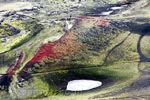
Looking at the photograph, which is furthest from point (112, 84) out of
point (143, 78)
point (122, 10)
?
point (122, 10)

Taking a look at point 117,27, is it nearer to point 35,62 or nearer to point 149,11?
point 149,11

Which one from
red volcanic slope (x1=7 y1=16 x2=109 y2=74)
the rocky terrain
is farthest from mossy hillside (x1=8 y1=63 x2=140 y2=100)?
red volcanic slope (x1=7 y1=16 x2=109 y2=74)

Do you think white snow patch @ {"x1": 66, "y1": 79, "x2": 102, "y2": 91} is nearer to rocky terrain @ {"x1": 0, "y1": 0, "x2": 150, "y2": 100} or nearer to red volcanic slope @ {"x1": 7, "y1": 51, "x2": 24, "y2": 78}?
rocky terrain @ {"x1": 0, "y1": 0, "x2": 150, "y2": 100}

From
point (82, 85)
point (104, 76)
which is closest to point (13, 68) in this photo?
point (82, 85)

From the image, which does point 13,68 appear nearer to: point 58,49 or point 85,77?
point 58,49

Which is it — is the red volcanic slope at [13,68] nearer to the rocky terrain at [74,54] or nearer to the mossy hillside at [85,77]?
the rocky terrain at [74,54]
